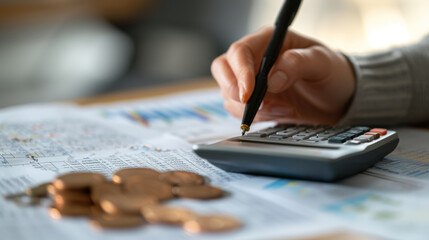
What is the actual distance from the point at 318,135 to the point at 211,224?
0.63 feet

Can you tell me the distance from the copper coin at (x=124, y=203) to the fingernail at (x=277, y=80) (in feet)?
0.83

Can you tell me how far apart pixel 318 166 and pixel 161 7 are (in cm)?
247

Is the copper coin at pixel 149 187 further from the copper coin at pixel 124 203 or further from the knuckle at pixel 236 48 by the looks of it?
the knuckle at pixel 236 48

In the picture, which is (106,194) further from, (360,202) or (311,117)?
(311,117)

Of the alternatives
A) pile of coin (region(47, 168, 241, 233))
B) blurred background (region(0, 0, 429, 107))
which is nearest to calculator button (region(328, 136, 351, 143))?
pile of coin (region(47, 168, 241, 233))

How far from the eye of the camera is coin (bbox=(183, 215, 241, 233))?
13.2 inches

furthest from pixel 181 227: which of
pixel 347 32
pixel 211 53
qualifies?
pixel 211 53

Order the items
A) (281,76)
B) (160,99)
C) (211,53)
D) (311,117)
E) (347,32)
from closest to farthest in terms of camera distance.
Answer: (281,76) < (311,117) < (160,99) < (347,32) < (211,53)

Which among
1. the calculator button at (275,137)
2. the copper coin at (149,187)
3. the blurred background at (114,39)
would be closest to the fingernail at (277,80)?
the calculator button at (275,137)

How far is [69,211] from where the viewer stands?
365 mm

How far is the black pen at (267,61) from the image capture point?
536 mm

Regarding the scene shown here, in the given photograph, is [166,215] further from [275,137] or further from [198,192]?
[275,137]

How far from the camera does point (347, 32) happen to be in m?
1.86

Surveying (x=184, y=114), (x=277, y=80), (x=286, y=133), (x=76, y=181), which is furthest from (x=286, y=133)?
(x=184, y=114)
